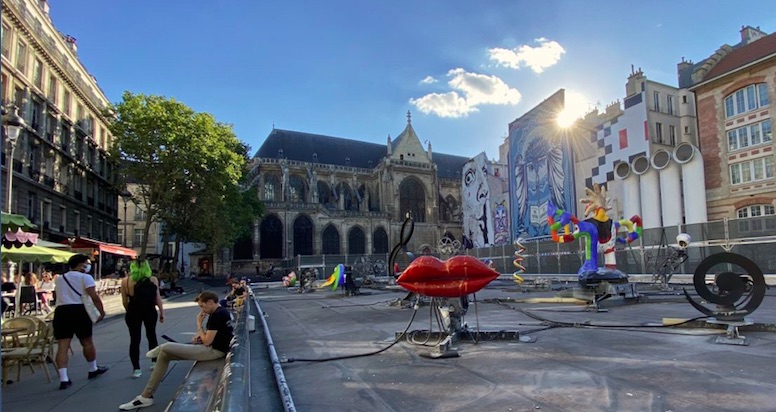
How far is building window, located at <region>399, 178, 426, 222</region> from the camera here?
190 feet

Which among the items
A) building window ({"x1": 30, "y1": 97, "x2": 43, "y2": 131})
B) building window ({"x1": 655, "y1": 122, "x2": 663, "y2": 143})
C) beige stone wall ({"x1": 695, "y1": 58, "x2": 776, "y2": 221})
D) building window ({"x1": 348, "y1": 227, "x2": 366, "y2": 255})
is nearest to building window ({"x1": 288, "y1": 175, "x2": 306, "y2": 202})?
building window ({"x1": 348, "y1": 227, "x2": 366, "y2": 255})

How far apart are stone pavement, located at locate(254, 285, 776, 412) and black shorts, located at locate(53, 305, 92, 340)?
7.99 feet

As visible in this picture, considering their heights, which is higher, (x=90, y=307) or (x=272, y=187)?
(x=272, y=187)

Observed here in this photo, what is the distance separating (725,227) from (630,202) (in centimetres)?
1005

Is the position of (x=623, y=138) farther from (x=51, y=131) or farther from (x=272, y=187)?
(x=272, y=187)

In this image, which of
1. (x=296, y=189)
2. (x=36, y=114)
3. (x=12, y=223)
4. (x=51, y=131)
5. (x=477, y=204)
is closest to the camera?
(x=12, y=223)

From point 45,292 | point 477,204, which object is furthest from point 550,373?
point 477,204

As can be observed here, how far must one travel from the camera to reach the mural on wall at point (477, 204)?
40.8 meters

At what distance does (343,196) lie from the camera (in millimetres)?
54875

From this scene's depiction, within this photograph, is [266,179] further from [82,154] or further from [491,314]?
[491,314]

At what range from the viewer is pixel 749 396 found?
3645 millimetres

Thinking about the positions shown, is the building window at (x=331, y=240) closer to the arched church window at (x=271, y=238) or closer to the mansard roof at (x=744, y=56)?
the arched church window at (x=271, y=238)

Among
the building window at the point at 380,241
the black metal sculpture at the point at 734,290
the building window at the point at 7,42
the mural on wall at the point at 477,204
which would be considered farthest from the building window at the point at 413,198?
the black metal sculpture at the point at 734,290

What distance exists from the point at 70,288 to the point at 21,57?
2513 centimetres
